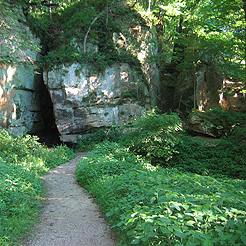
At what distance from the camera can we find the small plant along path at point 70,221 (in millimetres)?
3482

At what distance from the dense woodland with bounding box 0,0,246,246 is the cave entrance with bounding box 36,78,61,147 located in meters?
2.40

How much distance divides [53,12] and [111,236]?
15.0m

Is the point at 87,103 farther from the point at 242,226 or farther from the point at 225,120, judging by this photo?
the point at 242,226

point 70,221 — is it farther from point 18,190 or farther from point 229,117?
point 229,117

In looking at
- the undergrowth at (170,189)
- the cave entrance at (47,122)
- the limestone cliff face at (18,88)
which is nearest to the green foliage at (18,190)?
the undergrowth at (170,189)

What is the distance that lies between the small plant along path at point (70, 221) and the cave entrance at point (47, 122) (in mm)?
8557

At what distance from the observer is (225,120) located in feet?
37.3

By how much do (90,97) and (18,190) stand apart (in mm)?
8497

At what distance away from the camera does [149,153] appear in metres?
8.36

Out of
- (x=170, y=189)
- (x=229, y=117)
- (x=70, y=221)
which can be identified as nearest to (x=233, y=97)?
(x=229, y=117)

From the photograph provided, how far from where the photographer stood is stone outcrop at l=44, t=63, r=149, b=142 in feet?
40.9

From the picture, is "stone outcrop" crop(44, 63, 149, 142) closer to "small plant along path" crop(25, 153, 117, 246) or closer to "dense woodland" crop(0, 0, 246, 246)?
"dense woodland" crop(0, 0, 246, 246)

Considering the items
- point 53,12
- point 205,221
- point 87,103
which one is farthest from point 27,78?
point 205,221

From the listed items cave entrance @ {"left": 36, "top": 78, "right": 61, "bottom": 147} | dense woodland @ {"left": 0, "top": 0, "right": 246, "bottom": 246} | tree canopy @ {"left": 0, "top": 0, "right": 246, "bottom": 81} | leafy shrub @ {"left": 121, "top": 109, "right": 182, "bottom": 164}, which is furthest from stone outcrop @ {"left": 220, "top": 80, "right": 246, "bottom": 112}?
cave entrance @ {"left": 36, "top": 78, "right": 61, "bottom": 147}
